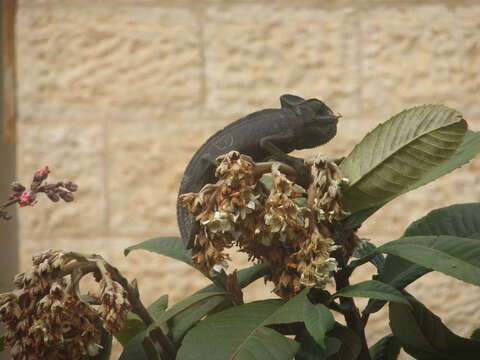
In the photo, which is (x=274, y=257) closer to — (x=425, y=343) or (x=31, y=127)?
(x=425, y=343)

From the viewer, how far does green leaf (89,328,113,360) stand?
0.66 m

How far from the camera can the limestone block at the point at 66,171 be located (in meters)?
1.75

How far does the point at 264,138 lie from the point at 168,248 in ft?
0.63

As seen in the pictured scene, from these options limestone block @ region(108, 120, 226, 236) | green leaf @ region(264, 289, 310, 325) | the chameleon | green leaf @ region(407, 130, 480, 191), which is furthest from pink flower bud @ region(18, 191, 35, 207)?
limestone block @ region(108, 120, 226, 236)

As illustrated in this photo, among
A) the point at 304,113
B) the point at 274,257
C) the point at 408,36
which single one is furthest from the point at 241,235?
the point at 408,36

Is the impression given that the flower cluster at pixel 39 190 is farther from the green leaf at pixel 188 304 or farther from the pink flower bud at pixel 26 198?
the green leaf at pixel 188 304

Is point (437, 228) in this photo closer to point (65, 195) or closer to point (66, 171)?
point (65, 195)

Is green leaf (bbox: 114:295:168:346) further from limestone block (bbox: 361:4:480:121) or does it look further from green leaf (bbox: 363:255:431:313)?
limestone block (bbox: 361:4:480:121)

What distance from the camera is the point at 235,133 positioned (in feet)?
2.18

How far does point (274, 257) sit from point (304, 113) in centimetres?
15

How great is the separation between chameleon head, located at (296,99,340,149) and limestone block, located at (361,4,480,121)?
112 centimetres

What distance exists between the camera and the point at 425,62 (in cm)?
178

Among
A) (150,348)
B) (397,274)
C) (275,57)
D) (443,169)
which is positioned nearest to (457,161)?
(443,169)

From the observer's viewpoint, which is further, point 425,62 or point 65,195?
point 425,62
